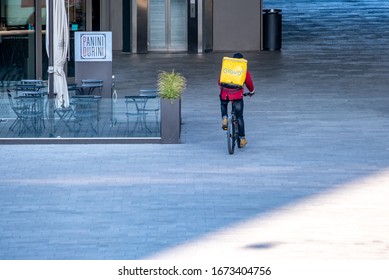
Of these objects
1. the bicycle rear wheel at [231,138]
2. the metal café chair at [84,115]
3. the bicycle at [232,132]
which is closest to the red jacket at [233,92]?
the bicycle at [232,132]

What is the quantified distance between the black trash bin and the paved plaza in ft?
35.3

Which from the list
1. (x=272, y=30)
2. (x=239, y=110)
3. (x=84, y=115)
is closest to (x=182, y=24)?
(x=272, y=30)

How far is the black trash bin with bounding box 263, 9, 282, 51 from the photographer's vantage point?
3803cm

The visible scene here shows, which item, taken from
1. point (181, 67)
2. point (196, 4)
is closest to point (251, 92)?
point (181, 67)

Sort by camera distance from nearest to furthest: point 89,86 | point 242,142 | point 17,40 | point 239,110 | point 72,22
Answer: point 239,110
point 242,142
point 89,86
point 17,40
point 72,22

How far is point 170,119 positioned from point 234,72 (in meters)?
1.53

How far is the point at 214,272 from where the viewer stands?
1088 centimetres

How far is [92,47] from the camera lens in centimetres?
2459

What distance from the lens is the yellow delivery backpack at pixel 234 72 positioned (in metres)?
18.5

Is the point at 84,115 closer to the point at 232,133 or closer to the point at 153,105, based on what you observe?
the point at 153,105

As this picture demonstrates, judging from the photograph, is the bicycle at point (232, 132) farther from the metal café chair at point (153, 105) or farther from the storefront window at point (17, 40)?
the storefront window at point (17, 40)

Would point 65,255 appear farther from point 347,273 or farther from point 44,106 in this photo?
point 44,106

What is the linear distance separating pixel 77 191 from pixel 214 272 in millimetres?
5214

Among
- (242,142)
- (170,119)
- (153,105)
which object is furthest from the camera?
(153,105)
